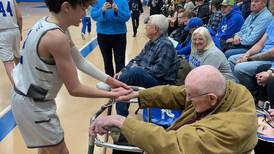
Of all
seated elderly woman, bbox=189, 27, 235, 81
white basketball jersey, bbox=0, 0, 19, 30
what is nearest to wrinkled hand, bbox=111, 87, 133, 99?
seated elderly woman, bbox=189, 27, 235, 81

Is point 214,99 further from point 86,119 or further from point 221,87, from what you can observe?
point 86,119

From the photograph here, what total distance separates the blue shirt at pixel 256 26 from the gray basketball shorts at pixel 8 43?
266 cm

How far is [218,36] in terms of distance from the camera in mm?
4852

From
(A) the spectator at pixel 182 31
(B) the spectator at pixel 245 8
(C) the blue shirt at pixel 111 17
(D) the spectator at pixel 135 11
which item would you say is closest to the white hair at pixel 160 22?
(C) the blue shirt at pixel 111 17

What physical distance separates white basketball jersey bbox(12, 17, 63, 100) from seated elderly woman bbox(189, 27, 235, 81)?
187 centimetres

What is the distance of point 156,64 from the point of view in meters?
3.22

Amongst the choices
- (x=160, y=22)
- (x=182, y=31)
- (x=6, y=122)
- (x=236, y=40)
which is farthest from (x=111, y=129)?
(x=182, y=31)

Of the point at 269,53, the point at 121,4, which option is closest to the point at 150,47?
the point at 121,4

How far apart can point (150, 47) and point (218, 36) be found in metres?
1.80

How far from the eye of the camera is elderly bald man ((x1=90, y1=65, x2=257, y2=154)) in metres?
1.38

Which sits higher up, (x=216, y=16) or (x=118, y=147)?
(x=118, y=147)

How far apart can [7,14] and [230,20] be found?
279 centimetres

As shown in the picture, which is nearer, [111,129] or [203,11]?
[111,129]

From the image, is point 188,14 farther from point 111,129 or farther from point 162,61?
point 111,129
